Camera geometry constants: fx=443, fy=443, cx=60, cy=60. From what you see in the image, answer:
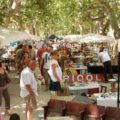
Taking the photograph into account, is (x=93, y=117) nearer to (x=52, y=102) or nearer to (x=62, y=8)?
(x=52, y=102)

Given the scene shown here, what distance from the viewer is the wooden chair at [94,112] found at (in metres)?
9.24

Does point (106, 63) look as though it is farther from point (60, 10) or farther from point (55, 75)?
point (60, 10)

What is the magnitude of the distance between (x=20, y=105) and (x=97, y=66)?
7068 mm

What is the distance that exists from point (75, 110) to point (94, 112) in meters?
0.45

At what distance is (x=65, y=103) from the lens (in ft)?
32.2

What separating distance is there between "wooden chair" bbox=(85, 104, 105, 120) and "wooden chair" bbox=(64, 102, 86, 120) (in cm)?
12

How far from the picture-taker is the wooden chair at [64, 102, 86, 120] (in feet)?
31.0

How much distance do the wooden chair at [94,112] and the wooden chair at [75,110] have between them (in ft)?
0.38

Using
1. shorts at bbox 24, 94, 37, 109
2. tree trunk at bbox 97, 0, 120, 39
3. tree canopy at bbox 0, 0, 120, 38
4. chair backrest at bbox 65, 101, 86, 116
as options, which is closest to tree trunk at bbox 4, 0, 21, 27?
tree canopy at bbox 0, 0, 120, 38

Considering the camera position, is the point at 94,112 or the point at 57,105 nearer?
the point at 94,112

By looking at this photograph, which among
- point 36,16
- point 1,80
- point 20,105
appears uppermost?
point 36,16

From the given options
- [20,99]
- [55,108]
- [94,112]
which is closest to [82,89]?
[20,99]

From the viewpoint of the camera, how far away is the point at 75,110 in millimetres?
9586

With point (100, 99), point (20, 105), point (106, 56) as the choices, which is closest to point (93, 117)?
point (100, 99)
